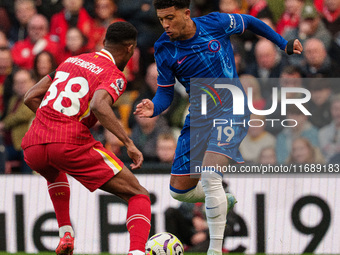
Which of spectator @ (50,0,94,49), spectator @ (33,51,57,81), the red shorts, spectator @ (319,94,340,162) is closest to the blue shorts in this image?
the red shorts

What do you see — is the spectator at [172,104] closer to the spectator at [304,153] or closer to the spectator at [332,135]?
the spectator at [304,153]

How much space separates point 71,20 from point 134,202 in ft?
14.4

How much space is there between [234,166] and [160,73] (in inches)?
77.0

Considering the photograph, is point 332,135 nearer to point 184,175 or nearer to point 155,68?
point 184,175

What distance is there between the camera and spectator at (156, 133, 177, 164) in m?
7.98

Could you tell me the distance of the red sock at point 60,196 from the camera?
19.9 ft

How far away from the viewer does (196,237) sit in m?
7.56

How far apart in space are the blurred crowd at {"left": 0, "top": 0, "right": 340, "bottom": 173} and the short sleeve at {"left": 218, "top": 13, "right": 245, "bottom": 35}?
1.94 metres

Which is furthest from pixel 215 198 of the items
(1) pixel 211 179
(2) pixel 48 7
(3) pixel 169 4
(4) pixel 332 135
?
(2) pixel 48 7

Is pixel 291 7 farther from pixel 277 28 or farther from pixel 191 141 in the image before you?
pixel 191 141

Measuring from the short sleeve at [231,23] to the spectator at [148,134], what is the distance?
219cm

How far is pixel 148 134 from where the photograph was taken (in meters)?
8.15

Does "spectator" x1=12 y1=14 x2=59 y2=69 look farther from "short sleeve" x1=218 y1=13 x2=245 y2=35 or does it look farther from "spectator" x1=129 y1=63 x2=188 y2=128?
"short sleeve" x1=218 y1=13 x2=245 y2=35

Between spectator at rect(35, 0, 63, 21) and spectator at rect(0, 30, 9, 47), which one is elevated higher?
spectator at rect(35, 0, 63, 21)
